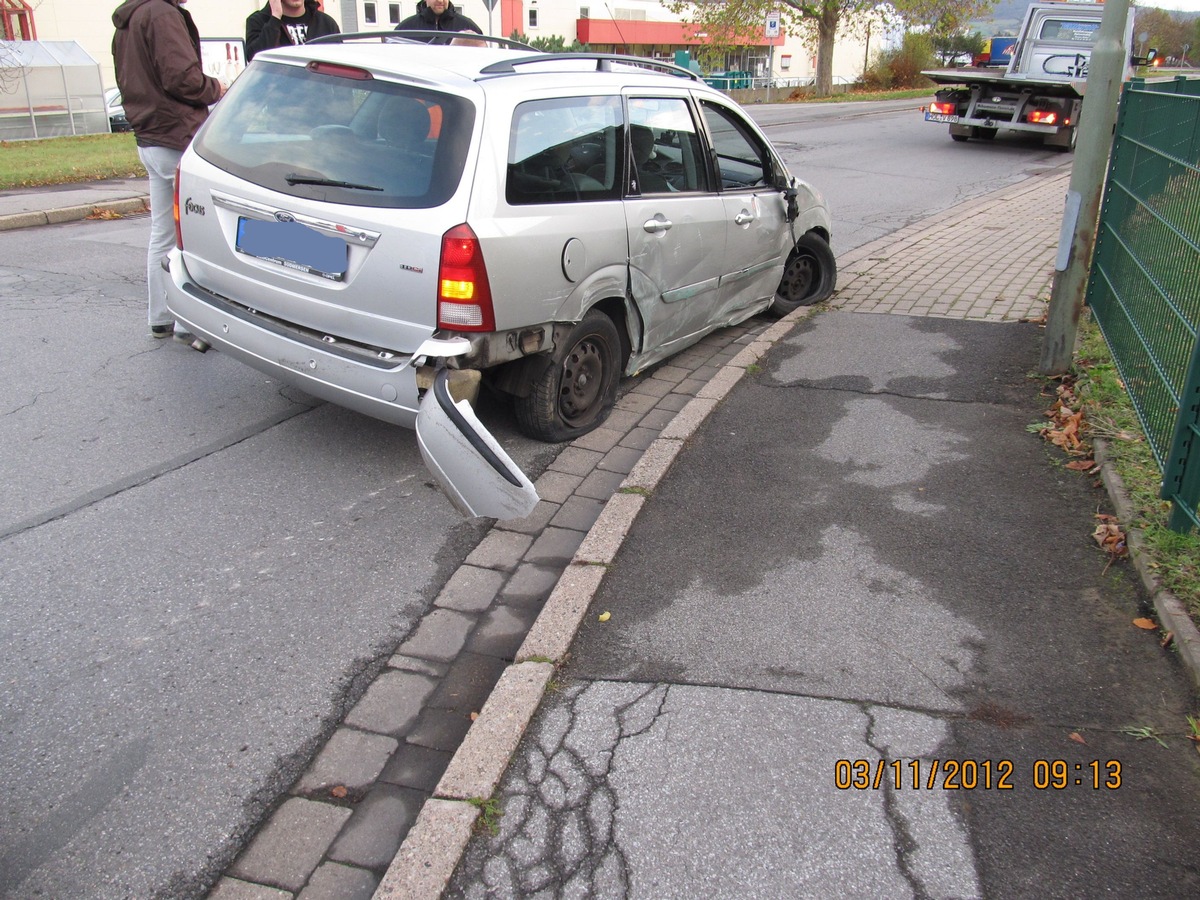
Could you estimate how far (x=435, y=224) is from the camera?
4.09 m

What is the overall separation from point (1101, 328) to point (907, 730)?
4.33 metres

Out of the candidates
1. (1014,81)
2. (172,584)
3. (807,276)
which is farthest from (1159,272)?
(1014,81)

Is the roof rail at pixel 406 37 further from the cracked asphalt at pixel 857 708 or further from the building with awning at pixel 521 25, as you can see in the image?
the building with awning at pixel 521 25

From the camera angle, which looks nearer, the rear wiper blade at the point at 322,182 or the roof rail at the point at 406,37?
the rear wiper blade at the point at 322,182

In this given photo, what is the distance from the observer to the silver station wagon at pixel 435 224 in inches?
164

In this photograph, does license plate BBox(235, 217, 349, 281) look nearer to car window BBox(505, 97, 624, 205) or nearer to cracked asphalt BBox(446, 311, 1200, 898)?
car window BBox(505, 97, 624, 205)

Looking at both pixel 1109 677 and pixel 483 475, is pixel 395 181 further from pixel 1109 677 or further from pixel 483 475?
pixel 1109 677

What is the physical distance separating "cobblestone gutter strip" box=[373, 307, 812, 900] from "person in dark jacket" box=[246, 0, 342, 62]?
17.3 feet

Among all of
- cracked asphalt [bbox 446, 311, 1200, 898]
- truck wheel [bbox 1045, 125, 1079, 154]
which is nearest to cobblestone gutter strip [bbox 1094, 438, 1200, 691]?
cracked asphalt [bbox 446, 311, 1200, 898]

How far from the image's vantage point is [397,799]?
282 centimetres

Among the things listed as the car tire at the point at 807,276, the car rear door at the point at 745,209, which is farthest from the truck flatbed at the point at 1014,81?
the car rear door at the point at 745,209

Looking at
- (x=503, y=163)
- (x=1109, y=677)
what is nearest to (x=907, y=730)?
(x=1109, y=677)

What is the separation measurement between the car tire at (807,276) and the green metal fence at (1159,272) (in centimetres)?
197

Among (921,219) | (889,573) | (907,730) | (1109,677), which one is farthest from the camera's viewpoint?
(921,219)
